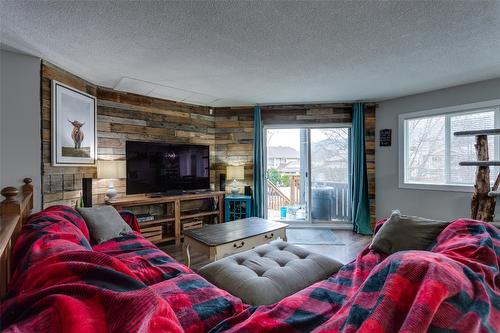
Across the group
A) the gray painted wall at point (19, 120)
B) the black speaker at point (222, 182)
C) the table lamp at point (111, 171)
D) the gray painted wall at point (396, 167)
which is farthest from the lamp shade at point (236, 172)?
the gray painted wall at point (19, 120)

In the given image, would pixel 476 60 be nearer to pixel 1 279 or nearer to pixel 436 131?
pixel 436 131

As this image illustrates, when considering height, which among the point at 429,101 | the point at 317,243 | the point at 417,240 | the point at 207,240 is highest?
the point at 429,101

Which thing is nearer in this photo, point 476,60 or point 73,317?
point 73,317

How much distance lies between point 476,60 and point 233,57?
8.32ft

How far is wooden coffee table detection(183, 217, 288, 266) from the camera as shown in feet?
7.32

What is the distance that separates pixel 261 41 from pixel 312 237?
295 cm

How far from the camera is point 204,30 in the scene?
1.94m

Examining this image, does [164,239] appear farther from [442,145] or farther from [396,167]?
[442,145]

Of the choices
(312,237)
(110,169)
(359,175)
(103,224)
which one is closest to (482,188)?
(359,175)

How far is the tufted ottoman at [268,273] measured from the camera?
1.46 metres

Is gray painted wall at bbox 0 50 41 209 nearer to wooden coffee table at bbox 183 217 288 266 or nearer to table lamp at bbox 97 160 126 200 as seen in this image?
table lamp at bbox 97 160 126 200

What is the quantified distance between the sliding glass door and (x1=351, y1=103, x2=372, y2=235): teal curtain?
0.72 ft

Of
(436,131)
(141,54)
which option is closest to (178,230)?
(141,54)

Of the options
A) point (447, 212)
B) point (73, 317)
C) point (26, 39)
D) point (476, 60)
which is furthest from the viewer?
point (447, 212)
